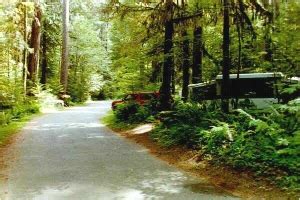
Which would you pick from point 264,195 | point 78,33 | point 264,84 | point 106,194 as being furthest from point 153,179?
point 78,33

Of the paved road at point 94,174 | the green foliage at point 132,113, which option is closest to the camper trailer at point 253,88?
the green foliage at point 132,113

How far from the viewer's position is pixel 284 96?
14211 millimetres

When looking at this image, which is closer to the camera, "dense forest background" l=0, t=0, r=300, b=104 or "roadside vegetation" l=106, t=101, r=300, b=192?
"roadside vegetation" l=106, t=101, r=300, b=192

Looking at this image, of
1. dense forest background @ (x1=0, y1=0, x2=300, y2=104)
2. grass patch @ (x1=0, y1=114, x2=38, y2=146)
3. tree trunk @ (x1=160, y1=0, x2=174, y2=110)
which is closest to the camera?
dense forest background @ (x1=0, y1=0, x2=300, y2=104)

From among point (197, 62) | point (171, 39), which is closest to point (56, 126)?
point (171, 39)

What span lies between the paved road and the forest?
143 cm

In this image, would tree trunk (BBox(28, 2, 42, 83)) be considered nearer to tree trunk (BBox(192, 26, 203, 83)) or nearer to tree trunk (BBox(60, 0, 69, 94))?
tree trunk (BBox(60, 0, 69, 94))

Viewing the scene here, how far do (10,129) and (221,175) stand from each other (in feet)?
39.8

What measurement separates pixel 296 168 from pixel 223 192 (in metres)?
1.49

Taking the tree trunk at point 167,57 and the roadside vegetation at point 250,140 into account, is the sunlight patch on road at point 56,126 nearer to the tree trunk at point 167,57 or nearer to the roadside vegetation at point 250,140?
the tree trunk at point 167,57

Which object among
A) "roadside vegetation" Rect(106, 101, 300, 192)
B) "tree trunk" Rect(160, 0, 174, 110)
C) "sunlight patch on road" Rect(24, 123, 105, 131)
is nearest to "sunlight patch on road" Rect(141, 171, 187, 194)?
"roadside vegetation" Rect(106, 101, 300, 192)

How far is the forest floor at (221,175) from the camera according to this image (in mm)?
7250

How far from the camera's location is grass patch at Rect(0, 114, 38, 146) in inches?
602

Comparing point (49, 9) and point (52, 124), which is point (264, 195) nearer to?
point (52, 124)
